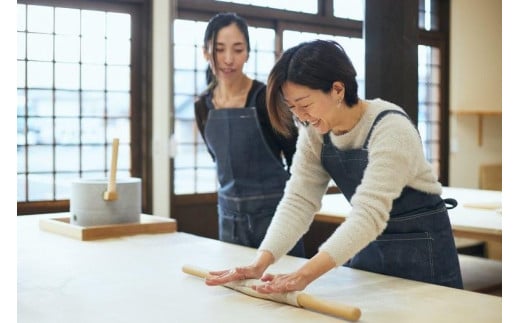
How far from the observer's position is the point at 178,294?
54.1 inches

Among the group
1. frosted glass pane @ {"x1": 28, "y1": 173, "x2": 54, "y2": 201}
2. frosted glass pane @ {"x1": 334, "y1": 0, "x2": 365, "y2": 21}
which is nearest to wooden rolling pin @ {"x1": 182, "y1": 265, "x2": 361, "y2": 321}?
frosted glass pane @ {"x1": 28, "y1": 173, "x2": 54, "y2": 201}

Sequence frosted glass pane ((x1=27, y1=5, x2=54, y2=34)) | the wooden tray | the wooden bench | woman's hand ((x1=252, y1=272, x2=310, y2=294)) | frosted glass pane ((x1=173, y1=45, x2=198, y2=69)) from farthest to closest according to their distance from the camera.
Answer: frosted glass pane ((x1=173, y1=45, x2=198, y2=69))
frosted glass pane ((x1=27, y1=5, x2=54, y2=34))
the wooden bench
the wooden tray
woman's hand ((x1=252, y1=272, x2=310, y2=294))

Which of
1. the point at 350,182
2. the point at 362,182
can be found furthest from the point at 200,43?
the point at 362,182

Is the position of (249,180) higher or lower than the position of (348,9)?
lower

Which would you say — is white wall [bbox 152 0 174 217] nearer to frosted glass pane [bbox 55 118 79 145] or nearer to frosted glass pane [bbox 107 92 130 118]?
frosted glass pane [bbox 107 92 130 118]

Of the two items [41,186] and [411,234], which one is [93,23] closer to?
[41,186]

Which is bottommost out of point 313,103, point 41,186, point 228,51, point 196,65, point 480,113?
point 41,186

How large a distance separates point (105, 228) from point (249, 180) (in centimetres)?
51

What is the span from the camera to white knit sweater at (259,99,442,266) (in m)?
1.35

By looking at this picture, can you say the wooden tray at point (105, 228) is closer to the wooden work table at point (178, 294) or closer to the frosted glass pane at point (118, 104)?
the wooden work table at point (178, 294)

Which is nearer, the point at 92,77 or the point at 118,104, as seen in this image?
the point at 92,77

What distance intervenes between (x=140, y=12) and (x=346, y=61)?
3.30m

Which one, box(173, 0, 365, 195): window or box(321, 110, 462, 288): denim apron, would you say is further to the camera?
box(173, 0, 365, 195): window

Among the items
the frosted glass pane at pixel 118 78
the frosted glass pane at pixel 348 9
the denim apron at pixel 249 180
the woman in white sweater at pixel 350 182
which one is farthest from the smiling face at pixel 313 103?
the frosted glass pane at pixel 348 9
